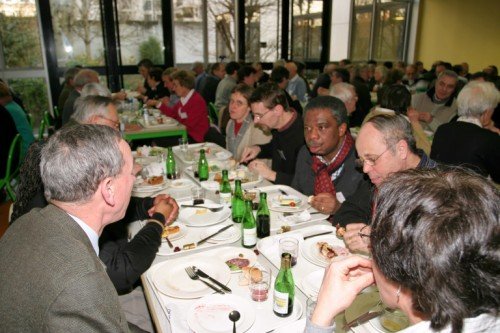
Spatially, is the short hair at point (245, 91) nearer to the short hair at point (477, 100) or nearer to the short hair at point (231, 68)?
the short hair at point (477, 100)

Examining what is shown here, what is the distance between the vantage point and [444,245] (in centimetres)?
78

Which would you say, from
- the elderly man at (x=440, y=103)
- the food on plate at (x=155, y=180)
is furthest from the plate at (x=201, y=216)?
the elderly man at (x=440, y=103)

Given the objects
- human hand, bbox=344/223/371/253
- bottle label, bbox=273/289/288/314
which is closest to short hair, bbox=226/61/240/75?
human hand, bbox=344/223/371/253

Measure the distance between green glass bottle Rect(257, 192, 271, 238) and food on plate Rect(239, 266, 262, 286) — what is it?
15.9 inches

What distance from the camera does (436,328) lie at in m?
0.82

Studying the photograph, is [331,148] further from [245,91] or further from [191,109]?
[191,109]

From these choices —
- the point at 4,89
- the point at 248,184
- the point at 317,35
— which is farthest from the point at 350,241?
the point at 317,35

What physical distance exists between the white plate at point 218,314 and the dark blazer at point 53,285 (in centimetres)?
30

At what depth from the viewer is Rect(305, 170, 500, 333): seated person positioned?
2.52ft

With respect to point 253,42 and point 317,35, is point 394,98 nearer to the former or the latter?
point 253,42

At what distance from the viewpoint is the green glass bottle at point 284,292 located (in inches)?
53.7

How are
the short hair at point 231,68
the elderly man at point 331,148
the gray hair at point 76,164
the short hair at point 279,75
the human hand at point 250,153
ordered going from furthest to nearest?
the short hair at point 231,68
the short hair at point 279,75
the human hand at point 250,153
the elderly man at point 331,148
the gray hair at point 76,164

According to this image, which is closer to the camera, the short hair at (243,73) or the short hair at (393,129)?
the short hair at (393,129)

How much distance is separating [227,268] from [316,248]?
1.55 ft
